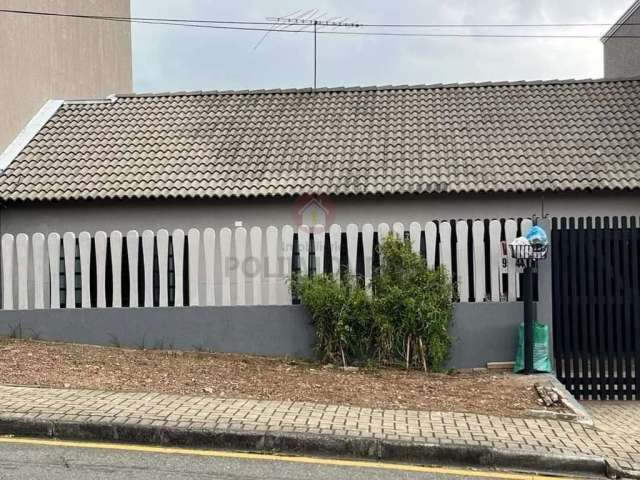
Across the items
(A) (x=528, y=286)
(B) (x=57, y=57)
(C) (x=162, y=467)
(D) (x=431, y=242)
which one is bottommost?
(C) (x=162, y=467)

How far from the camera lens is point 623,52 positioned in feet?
61.8

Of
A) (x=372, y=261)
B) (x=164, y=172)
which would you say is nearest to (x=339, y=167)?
(x=164, y=172)

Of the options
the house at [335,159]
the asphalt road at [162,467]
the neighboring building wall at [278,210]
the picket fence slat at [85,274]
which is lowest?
the asphalt road at [162,467]

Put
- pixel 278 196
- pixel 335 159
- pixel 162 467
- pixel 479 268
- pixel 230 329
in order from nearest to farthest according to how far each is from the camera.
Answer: pixel 162 467 < pixel 479 268 < pixel 230 329 < pixel 278 196 < pixel 335 159

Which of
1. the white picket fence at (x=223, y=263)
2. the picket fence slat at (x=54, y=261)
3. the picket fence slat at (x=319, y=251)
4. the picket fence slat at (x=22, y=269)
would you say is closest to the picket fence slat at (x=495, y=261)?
the white picket fence at (x=223, y=263)

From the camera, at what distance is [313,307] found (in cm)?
848

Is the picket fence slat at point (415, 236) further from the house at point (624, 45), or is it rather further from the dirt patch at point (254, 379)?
the house at point (624, 45)

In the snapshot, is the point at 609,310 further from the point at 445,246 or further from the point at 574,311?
the point at 445,246

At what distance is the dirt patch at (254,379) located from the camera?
6965mm

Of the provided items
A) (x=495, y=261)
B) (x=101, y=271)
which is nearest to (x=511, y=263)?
(x=495, y=261)

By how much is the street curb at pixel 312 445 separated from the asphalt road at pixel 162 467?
13cm

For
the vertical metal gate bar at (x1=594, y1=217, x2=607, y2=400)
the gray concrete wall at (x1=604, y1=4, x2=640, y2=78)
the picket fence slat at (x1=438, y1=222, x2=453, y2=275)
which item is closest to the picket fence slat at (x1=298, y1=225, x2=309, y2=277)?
the picket fence slat at (x1=438, y1=222, x2=453, y2=275)

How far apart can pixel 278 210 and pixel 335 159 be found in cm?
166

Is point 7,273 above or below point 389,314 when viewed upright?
above
